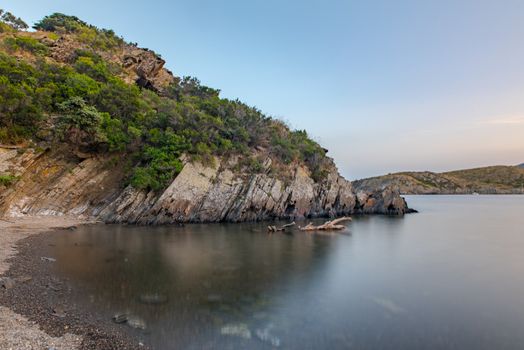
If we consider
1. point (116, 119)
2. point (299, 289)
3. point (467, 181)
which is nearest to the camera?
point (299, 289)

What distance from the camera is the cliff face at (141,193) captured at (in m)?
28.4

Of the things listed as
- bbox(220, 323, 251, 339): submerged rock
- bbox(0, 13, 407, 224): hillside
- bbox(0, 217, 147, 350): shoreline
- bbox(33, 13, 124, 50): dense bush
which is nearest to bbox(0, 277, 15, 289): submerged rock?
bbox(0, 217, 147, 350): shoreline

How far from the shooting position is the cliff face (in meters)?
28.4

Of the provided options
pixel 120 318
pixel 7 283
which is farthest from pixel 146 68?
pixel 120 318

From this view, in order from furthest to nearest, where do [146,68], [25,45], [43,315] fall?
[146,68] < [25,45] < [43,315]

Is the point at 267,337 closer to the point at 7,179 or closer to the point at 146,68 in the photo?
the point at 7,179

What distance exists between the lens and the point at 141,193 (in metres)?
32.3

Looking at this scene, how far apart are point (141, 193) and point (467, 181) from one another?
189 metres

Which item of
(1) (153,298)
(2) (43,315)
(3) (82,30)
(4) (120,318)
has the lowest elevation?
(1) (153,298)

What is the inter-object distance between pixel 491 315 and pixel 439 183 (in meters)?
181

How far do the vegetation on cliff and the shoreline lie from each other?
1869cm

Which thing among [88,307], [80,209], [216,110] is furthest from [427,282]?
[216,110]

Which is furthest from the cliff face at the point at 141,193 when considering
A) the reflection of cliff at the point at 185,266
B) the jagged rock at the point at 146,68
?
the jagged rock at the point at 146,68

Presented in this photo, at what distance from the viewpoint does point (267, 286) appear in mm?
13891
